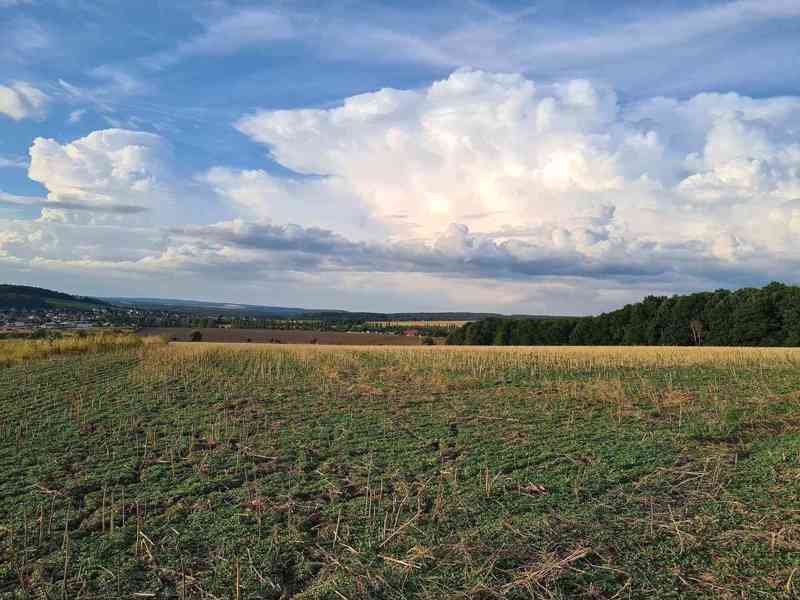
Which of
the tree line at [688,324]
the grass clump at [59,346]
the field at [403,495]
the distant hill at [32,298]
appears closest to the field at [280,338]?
the tree line at [688,324]

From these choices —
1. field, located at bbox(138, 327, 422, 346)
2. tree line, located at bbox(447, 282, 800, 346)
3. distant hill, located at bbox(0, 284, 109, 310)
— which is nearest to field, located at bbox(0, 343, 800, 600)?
field, located at bbox(138, 327, 422, 346)

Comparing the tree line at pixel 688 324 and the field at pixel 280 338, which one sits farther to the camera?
the field at pixel 280 338

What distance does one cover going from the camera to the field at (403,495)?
541cm

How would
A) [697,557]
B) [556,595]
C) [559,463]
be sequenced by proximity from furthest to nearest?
1. [559,463]
2. [697,557]
3. [556,595]

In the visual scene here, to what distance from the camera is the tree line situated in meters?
59.4

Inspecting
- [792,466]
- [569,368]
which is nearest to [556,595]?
[792,466]

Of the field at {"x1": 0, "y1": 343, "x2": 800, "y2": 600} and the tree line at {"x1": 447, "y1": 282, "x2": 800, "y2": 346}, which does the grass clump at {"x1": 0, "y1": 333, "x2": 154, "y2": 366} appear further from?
the tree line at {"x1": 447, "y1": 282, "x2": 800, "y2": 346}

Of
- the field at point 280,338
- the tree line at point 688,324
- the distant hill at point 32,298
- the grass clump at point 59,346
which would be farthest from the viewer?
the distant hill at point 32,298

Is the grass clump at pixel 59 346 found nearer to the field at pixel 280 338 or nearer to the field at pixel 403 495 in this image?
the field at pixel 403 495

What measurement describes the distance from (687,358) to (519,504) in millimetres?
22425

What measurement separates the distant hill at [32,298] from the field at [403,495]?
118543 millimetres

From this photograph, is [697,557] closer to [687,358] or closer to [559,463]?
[559,463]

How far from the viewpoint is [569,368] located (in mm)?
23672

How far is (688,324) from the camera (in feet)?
218
